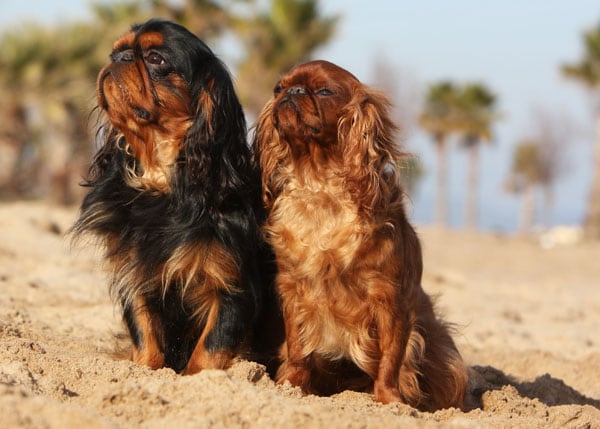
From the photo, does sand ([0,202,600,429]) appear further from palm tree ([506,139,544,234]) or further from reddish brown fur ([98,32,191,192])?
palm tree ([506,139,544,234])

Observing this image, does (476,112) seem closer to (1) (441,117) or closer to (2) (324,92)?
(1) (441,117)

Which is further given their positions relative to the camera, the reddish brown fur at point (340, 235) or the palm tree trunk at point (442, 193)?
the palm tree trunk at point (442, 193)

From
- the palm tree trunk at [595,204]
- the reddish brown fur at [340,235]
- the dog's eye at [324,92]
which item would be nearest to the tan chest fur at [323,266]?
the reddish brown fur at [340,235]

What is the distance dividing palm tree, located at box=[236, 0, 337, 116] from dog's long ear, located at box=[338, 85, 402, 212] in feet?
71.7

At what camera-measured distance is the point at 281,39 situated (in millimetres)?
27031

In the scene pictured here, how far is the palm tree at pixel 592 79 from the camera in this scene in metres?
27.6

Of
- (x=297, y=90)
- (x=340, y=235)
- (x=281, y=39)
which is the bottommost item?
(x=340, y=235)

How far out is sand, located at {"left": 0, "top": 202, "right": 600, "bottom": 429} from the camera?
3191mm

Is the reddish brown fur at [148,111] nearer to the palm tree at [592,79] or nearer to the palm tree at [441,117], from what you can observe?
the palm tree at [592,79]

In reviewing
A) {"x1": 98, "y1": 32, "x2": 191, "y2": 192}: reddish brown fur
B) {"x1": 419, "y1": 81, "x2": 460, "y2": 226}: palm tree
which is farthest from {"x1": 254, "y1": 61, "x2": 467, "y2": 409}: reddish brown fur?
{"x1": 419, "y1": 81, "x2": 460, "y2": 226}: palm tree

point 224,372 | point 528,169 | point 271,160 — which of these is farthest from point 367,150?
point 528,169

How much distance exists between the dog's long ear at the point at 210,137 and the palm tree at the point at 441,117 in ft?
106

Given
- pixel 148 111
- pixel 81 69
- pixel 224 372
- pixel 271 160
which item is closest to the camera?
pixel 224 372

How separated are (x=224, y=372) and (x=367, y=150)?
52.6 inches
